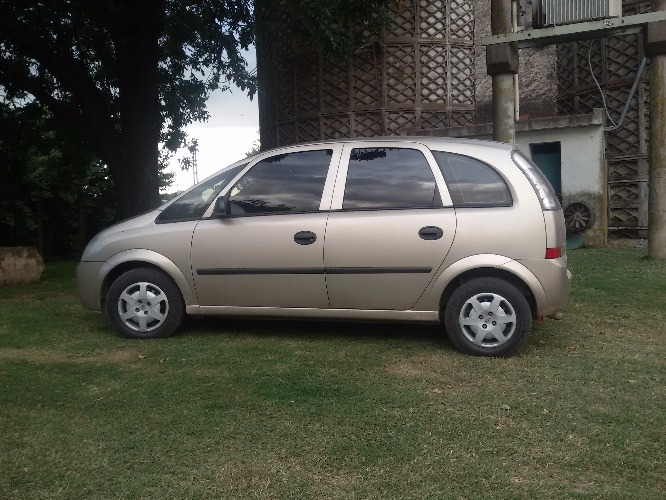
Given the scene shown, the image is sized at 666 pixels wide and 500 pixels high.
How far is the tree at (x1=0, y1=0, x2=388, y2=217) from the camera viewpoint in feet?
34.2

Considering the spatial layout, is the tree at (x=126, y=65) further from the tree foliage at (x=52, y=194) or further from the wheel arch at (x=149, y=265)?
the wheel arch at (x=149, y=265)

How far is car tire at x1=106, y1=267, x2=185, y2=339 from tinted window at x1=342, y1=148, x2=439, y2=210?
173 centimetres

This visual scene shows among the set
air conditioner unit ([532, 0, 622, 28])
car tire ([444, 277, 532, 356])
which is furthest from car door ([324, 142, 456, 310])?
air conditioner unit ([532, 0, 622, 28])

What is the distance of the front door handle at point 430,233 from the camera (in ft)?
17.6

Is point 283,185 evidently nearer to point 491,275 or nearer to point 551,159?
point 491,275

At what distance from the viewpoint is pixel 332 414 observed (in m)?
3.95

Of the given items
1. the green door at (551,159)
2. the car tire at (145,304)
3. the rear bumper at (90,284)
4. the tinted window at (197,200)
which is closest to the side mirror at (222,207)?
Result: the tinted window at (197,200)

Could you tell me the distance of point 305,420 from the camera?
386 centimetres

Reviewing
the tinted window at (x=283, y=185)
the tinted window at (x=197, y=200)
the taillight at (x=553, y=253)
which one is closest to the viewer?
the taillight at (x=553, y=253)

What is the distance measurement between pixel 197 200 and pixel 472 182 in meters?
2.40

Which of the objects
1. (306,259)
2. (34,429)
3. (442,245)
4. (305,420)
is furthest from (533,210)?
(34,429)

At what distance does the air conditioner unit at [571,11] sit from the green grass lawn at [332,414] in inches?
215

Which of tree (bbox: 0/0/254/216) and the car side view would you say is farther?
tree (bbox: 0/0/254/216)

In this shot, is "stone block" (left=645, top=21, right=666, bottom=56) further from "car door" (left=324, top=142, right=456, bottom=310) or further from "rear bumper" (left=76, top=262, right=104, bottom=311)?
"rear bumper" (left=76, top=262, right=104, bottom=311)
